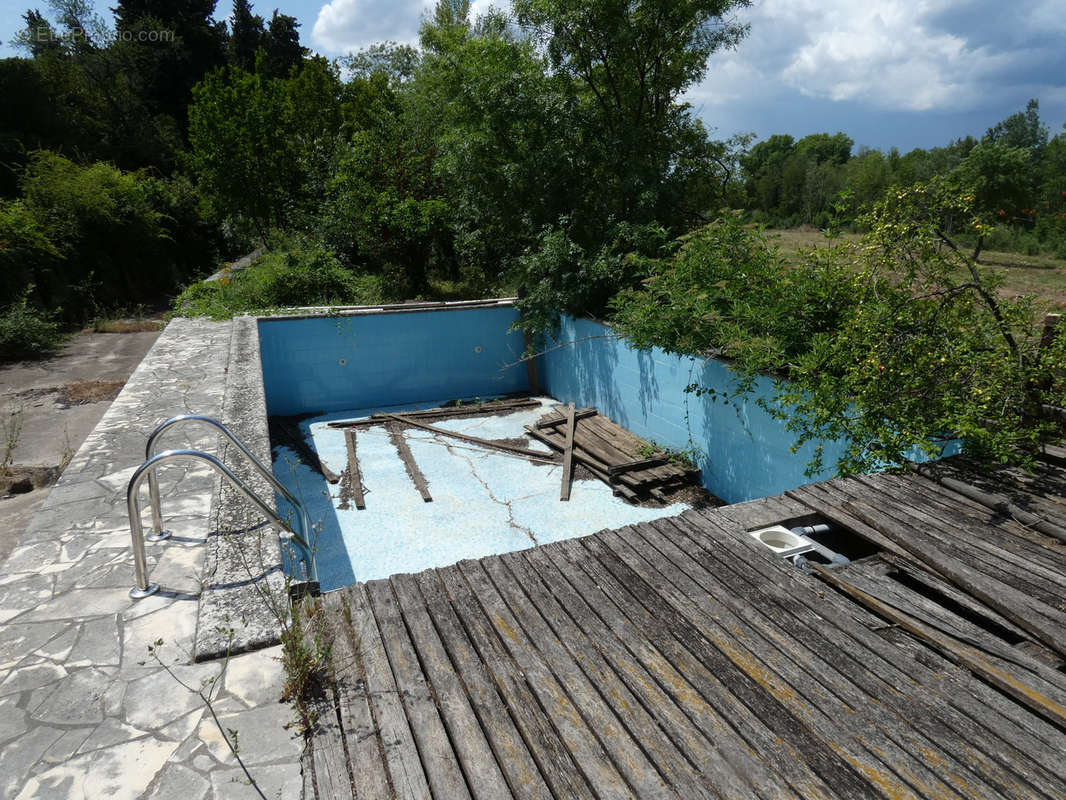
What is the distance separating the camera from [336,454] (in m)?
8.38

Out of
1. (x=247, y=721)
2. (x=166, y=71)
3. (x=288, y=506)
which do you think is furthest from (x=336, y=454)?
(x=166, y=71)

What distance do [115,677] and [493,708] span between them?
160 centimetres

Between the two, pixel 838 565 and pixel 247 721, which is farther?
pixel 838 565

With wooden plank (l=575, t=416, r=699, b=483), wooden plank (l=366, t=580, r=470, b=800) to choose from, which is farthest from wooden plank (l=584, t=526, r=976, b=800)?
wooden plank (l=575, t=416, r=699, b=483)

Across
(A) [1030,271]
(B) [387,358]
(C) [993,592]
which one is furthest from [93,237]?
(A) [1030,271]

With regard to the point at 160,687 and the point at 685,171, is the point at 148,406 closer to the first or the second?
the point at 160,687

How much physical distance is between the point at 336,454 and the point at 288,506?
4.34 m

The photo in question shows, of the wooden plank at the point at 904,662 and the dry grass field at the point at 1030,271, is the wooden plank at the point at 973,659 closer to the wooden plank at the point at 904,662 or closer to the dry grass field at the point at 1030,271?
the wooden plank at the point at 904,662

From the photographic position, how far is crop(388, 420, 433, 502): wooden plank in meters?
7.30

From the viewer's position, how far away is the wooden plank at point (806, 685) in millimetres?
2094

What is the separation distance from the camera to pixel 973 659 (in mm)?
2596

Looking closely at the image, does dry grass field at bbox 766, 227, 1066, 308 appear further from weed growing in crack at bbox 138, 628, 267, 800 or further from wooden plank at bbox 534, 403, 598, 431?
weed growing in crack at bbox 138, 628, 267, 800

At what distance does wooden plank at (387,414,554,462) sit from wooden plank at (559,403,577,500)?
0.27m

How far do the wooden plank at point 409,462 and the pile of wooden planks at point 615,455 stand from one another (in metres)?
1.68
